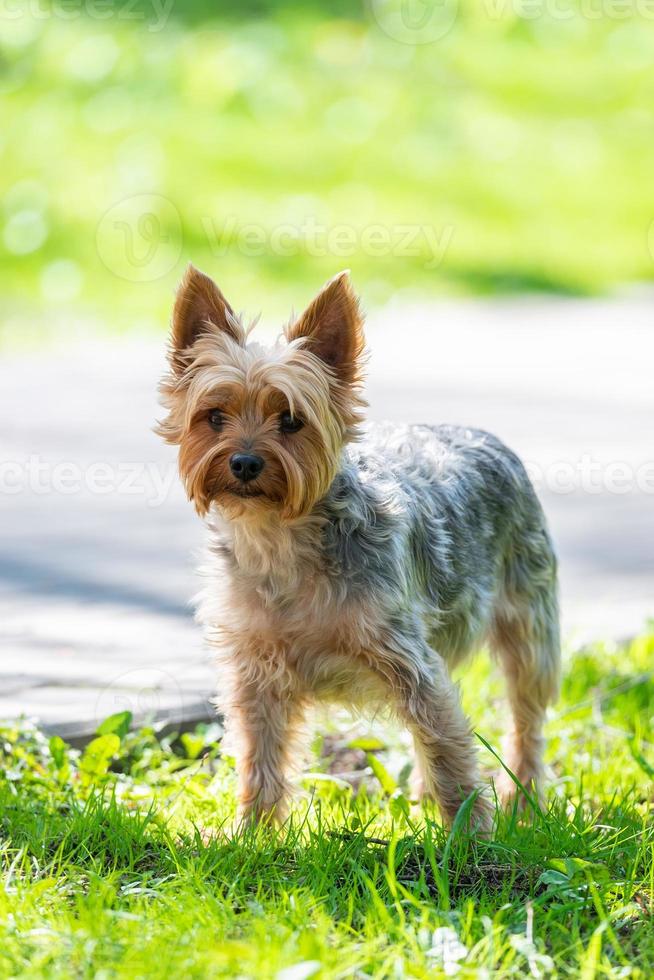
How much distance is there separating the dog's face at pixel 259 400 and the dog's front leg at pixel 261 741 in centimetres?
64

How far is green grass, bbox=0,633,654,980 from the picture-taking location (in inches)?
126

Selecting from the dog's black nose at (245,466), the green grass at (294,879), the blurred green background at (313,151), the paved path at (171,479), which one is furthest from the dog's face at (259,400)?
the blurred green background at (313,151)

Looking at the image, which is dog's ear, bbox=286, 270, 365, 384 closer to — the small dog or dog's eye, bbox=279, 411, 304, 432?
the small dog

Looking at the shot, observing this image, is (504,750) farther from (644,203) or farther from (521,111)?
(521,111)

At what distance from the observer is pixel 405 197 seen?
17.0 m

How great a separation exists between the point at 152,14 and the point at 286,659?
644 inches

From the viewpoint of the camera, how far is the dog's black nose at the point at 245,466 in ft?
Answer: 13.5

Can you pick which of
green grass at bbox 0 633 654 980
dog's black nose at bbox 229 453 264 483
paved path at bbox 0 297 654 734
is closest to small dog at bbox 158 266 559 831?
dog's black nose at bbox 229 453 264 483

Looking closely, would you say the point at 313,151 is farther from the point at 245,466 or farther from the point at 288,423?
the point at 245,466

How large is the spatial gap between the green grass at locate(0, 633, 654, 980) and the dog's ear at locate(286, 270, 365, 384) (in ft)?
4.42

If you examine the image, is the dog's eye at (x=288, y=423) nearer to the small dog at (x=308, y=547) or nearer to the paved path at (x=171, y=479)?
the small dog at (x=308, y=547)

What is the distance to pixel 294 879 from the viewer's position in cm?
373

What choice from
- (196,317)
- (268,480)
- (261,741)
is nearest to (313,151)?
(196,317)

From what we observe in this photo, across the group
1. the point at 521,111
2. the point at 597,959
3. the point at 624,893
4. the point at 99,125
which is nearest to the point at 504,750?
the point at 624,893
